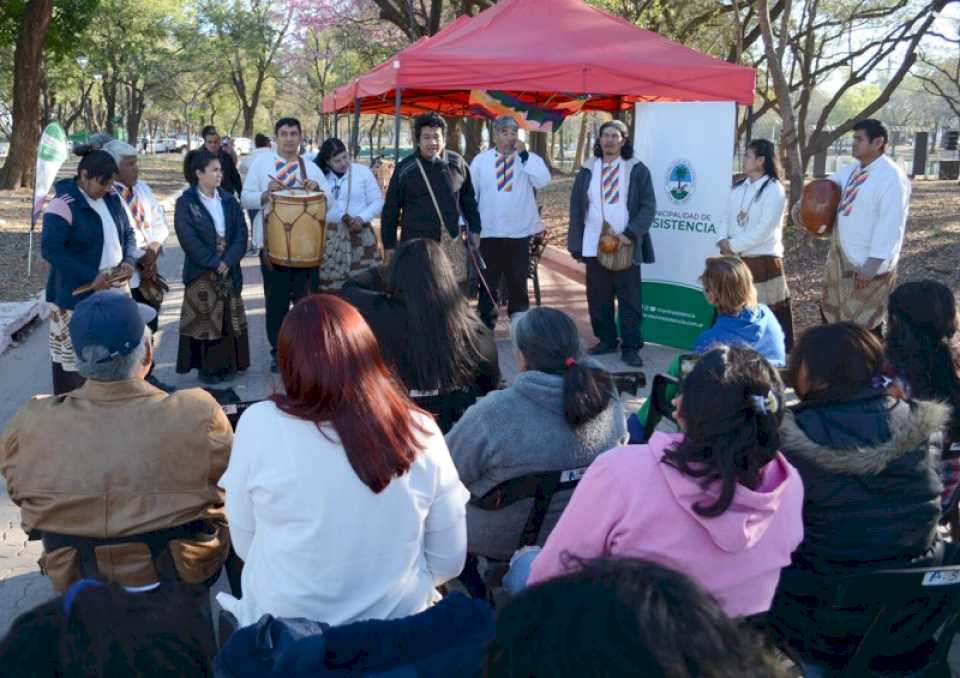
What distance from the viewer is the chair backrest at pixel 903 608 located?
2.38 m

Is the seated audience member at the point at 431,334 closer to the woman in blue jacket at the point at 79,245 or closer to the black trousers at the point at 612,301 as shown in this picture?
the woman in blue jacket at the point at 79,245

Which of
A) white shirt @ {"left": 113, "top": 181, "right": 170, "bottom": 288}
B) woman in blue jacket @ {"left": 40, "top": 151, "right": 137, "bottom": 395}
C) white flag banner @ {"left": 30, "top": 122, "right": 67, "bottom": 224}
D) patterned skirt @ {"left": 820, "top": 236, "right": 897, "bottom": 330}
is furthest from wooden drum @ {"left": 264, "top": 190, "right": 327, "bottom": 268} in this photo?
white flag banner @ {"left": 30, "top": 122, "right": 67, "bottom": 224}

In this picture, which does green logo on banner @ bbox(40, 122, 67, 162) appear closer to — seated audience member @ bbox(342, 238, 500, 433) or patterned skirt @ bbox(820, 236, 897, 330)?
Answer: seated audience member @ bbox(342, 238, 500, 433)

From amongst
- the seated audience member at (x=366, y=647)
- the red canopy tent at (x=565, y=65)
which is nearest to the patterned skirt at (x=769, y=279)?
the red canopy tent at (x=565, y=65)

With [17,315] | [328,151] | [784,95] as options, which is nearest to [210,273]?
[328,151]

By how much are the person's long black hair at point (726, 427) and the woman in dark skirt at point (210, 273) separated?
497 cm

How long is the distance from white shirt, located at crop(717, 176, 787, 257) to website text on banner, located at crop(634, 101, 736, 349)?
0.94 feet

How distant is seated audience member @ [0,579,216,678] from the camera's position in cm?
120

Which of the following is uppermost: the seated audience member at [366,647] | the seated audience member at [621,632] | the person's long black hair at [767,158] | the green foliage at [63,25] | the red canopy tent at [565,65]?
the green foliage at [63,25]

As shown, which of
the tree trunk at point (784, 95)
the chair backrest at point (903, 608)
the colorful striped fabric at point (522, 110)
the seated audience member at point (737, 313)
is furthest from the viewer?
the tree trunk at point (784, 95)

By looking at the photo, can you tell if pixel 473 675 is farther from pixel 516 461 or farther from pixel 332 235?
pixel 332 235

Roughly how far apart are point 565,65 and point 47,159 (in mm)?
5761

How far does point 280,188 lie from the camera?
23.2 feet

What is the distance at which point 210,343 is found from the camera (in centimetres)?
689
